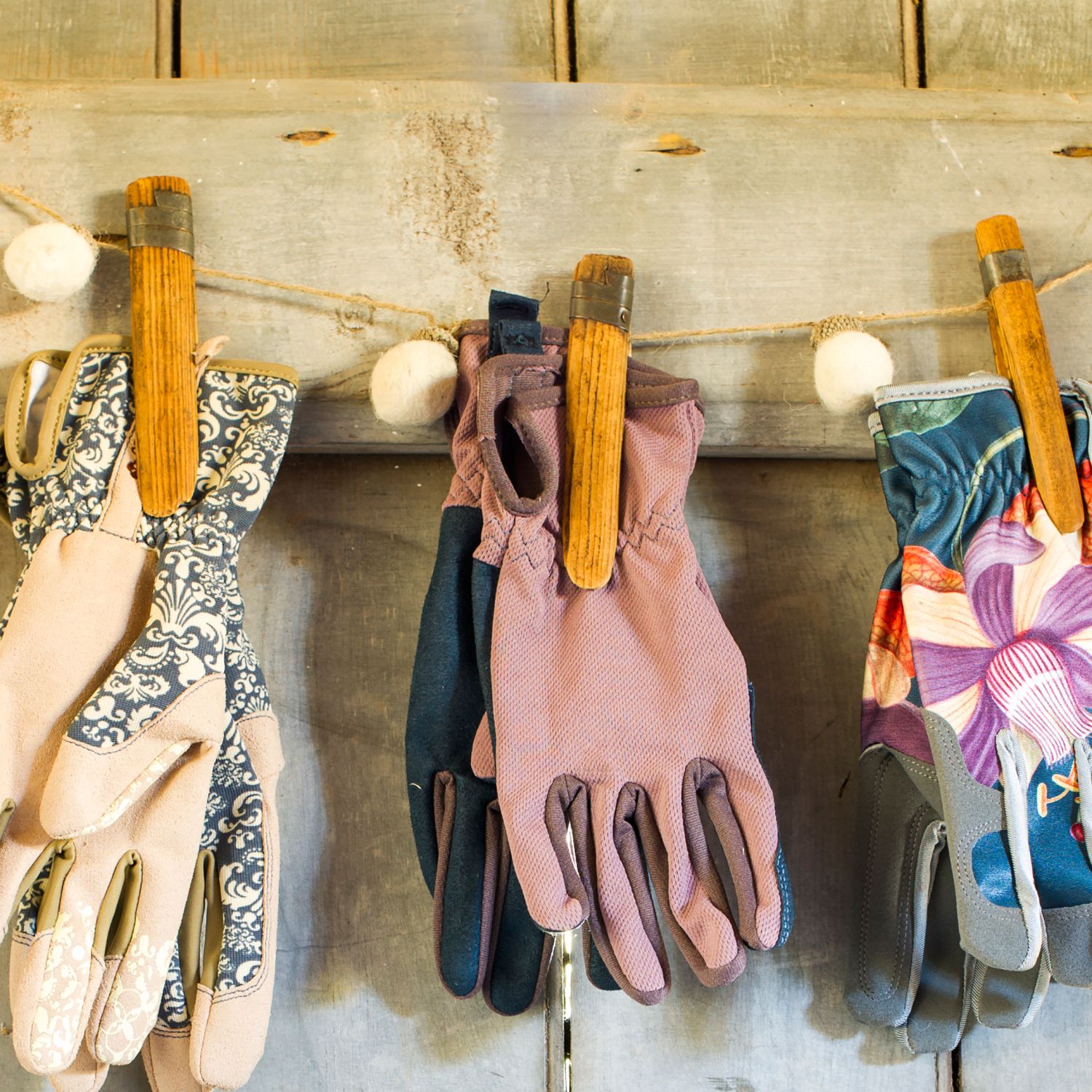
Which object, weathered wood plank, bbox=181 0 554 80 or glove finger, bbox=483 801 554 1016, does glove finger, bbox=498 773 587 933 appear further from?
weathered wood plank, bbox=181 0 554 80

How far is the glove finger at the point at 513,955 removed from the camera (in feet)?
2.80

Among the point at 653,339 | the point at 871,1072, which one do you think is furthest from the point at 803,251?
the point at 871,1072

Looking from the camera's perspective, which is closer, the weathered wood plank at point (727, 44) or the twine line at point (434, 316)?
the twine line at point (434, 316)

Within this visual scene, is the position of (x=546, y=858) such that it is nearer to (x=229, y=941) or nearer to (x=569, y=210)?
(x=229, y=941)

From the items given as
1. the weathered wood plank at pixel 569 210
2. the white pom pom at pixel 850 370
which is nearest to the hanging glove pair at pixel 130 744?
the weathered wood plank at pixel 569 210

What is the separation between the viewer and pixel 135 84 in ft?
3.12

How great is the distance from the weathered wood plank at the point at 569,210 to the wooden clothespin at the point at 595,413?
7 cm

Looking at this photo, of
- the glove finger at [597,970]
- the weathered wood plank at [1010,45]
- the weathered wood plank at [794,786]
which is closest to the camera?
the glove finger at [597,970]

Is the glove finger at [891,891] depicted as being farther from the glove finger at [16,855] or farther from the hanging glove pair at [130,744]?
the glove finger at [16,855]

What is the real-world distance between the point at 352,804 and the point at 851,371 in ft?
1.90

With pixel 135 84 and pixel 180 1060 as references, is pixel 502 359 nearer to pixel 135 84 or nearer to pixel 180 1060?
pixel 135 84

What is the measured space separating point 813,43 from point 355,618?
0.72 metres

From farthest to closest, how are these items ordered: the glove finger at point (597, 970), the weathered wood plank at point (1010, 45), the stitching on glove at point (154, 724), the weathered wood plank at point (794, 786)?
the weathered wood plank at point (1010, 45)
the weathered wood plank at point (794, 786)
the glove finger at point (597, 970)
the stitching on glove at point (154, 724)

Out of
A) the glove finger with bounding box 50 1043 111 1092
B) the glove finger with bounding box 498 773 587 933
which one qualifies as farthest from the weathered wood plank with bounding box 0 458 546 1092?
the glove finger with bounding box 498 773 587 933
